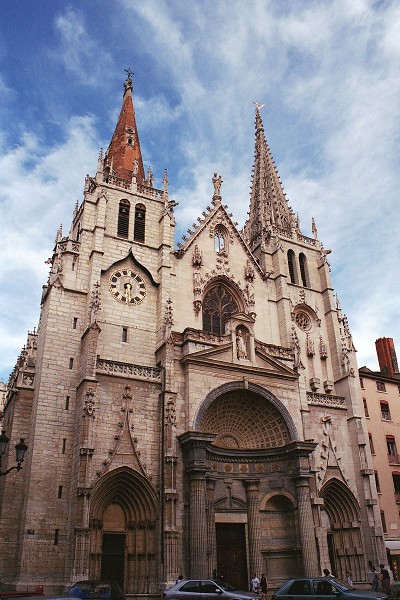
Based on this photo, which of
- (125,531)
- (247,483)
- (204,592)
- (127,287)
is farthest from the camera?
(127,287)

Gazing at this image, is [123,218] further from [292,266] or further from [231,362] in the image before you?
[292,266]

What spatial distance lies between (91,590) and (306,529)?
12147 millimetres

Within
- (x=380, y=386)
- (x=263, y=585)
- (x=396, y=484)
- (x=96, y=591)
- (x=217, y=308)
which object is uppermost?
(x=217, y=308)

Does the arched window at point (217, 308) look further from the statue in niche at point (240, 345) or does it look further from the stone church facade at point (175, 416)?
the statue in niche at point (240, 345)

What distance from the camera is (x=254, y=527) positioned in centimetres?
2377

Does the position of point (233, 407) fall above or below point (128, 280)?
below

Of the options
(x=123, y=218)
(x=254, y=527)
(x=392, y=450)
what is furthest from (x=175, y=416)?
(x=392, y=450)

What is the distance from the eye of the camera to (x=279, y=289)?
31891 millimetres

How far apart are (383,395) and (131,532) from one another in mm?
19744

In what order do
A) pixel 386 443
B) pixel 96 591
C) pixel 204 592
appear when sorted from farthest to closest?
pixel 386 443 → pixel 204 592 → pixel 96 591

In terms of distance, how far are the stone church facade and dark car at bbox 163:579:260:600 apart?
4.85 m

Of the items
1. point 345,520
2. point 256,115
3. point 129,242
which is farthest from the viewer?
point 256,115

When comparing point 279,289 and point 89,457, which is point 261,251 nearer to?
point 279,289

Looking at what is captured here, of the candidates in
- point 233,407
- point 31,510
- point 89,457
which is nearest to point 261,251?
point 233,407
